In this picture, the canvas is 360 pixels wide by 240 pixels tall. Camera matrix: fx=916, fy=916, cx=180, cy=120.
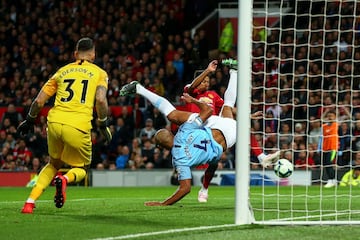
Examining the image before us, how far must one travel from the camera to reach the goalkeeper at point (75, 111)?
1030 centimetres

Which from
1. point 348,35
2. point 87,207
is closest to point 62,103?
point 87,207

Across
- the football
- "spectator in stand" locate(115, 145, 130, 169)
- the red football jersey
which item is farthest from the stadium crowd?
the red football jersey

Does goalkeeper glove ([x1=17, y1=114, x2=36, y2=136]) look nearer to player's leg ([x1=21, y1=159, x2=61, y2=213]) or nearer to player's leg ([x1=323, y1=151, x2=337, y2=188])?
player's leg ([x1=21, y1=159, x2=61, y2=213])

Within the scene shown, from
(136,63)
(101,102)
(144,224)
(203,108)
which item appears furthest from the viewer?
(136,63)

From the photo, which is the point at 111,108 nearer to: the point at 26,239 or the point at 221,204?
the point at 221,204

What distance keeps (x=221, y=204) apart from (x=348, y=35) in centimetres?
898

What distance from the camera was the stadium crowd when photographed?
19.4 meters

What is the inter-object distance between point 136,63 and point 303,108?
7821mm

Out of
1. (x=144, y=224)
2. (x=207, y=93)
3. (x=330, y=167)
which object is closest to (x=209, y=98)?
(x=207, y=93)

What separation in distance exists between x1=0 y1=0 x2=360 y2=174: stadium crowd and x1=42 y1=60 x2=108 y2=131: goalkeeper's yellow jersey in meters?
7.77

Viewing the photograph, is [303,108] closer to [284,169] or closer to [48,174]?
[284,169]

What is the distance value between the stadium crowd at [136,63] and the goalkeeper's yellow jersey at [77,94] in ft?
25.5

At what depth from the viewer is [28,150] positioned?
22.8 metres

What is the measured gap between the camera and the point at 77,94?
408 inches
